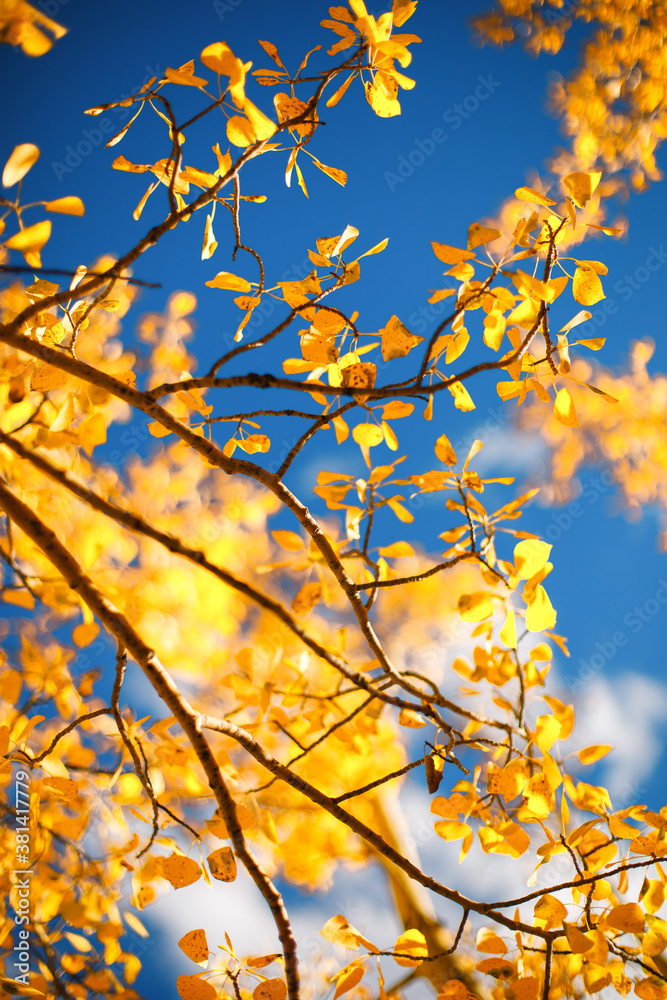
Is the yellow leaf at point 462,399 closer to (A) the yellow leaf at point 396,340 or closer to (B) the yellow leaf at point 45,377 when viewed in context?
(A) the yellow leaf at point 396,340

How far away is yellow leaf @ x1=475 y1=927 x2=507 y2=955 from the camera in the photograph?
0.81 m

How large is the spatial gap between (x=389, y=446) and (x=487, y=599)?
307 millimetres

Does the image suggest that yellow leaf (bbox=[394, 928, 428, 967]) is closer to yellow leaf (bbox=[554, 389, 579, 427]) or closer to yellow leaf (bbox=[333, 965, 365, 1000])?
yellow leaf (bbox=[333, 965, 365, 1000])

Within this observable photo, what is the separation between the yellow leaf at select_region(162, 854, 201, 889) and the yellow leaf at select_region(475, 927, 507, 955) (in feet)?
1.58

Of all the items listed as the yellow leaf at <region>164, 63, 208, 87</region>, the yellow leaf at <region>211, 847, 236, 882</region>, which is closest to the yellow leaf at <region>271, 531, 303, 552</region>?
the yellow leaf at <region>211, 847, 236, 882</region>

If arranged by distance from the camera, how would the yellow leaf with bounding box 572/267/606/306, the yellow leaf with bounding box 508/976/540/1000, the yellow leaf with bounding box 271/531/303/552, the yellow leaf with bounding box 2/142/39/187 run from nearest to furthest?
the yellow leaf with bounding box 2/142/39/187 → the yellow leaf with bounding box 572/267/606/306 → the yellow leaf with bounding box 508/976/540/1000 → the yellow leaf with bounding box 271/531/303/552

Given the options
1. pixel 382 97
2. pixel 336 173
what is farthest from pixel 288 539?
pixel 382 97

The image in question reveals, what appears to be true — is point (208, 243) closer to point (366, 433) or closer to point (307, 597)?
point (366, 433)

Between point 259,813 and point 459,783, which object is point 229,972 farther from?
point 459,783

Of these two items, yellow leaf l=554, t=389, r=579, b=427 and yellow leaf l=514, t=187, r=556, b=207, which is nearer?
yellow leaf l=514, t=187, r=556, b=207

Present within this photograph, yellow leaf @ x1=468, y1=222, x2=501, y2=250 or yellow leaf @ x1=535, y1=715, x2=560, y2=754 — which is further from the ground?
yellow leaf @ x1=468, y1=222, x2=501, y2=250

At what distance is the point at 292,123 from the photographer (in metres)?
0.73

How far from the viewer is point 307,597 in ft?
3.18

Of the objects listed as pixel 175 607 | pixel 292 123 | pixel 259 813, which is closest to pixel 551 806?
pixel 259 813
